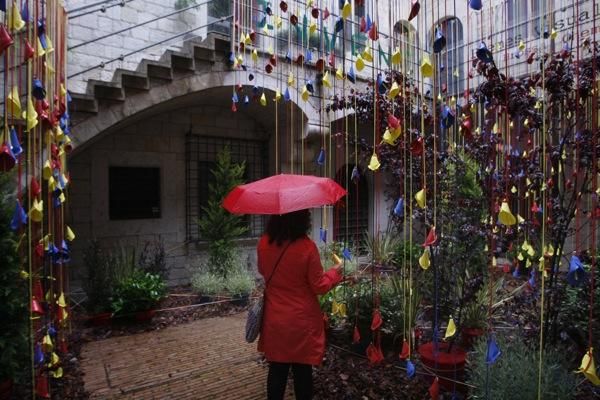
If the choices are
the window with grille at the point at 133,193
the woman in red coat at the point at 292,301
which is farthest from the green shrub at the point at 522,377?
the window with grille at the point at 133,193

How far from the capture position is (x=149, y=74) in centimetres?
500

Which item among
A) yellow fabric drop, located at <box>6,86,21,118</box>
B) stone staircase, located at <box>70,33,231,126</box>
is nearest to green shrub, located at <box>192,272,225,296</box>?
stone staircase, located at <box>70,33,231,126</box>

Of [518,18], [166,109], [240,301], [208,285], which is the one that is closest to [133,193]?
[166,109]

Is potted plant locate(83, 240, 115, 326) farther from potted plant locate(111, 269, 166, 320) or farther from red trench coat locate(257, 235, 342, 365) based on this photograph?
red trench coat locate(257, 235, 342, 365)

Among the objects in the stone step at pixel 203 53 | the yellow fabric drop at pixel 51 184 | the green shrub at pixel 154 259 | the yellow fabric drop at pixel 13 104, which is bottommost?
the green shrub at pixel 154 259

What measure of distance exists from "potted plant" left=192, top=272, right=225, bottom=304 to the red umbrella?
3383 mm

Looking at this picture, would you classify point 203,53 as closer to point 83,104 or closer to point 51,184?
point 83,104

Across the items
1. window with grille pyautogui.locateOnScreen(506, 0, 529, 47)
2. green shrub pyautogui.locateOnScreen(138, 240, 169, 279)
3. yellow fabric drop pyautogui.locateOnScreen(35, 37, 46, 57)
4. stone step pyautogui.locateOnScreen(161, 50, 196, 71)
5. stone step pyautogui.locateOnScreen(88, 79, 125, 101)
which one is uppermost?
window with grille pyautogui.locateOnScreen(506, 0, 529, 47)

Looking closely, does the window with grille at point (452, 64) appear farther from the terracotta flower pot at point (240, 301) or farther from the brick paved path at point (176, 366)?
the terracotta flower pot at point (240, 301)

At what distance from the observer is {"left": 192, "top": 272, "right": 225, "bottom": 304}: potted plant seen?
5.81 meters

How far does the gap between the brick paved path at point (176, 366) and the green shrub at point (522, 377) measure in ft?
5.30

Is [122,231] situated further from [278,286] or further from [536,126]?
[536,126]

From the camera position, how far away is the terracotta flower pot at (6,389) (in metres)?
2.64

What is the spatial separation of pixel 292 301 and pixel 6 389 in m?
2.03
